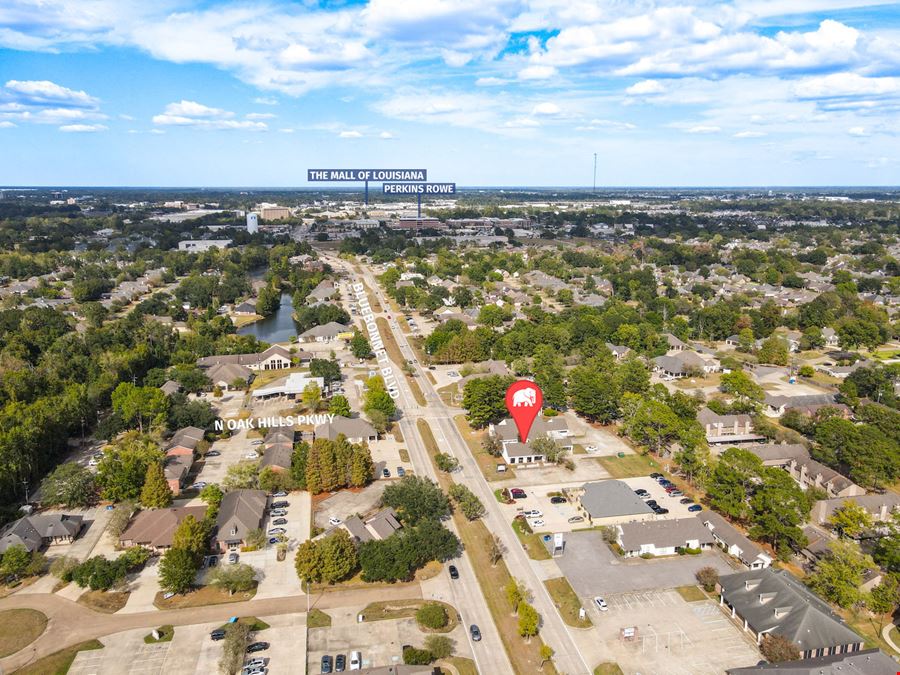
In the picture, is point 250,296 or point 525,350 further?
point 250,296

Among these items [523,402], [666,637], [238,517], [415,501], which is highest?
[523,402]

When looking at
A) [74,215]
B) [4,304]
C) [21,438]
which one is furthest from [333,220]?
[21,438]

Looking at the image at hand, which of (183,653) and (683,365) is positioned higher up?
(683,365)

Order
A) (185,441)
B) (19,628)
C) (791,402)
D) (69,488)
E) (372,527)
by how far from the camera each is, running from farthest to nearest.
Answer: (791,402) → (185,441) → (69,488) → (372,527) → (19,628)

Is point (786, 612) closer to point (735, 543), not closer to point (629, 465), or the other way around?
point (735, 543)

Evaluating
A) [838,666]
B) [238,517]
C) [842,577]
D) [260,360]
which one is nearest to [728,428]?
[842,577]

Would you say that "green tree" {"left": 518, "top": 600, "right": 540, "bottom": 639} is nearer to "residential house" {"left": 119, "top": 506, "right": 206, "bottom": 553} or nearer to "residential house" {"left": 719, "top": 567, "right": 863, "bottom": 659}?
"residential house" {"left": 719, "top": 567, "right": 863, "bottom": 659}

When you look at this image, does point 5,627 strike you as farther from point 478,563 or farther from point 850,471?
point 850,471

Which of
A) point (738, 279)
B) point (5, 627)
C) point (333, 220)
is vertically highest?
point (333, 220)
